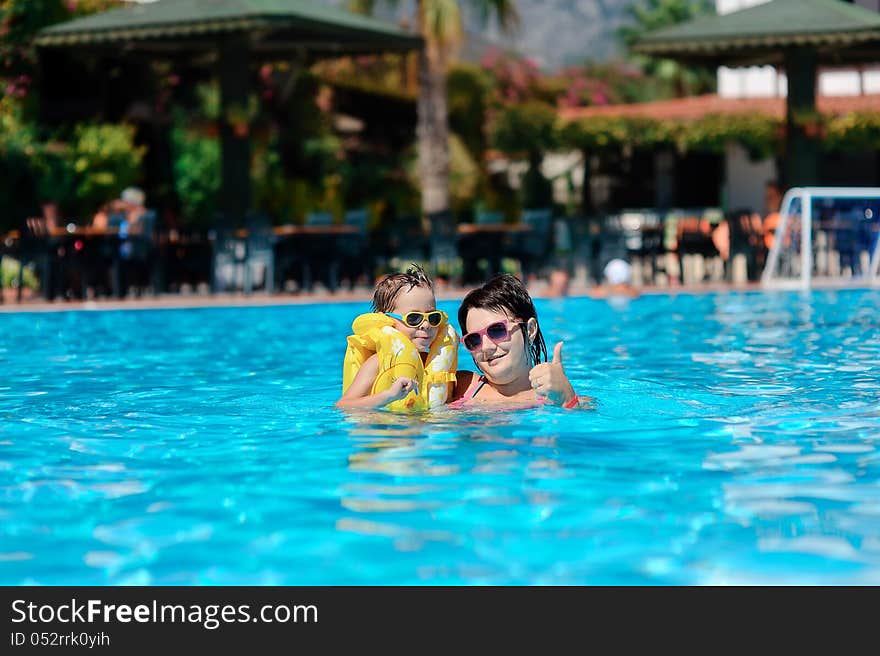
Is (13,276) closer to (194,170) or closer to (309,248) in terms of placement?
(309,248)

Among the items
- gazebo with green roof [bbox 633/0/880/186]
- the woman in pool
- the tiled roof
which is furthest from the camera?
the tiled roof

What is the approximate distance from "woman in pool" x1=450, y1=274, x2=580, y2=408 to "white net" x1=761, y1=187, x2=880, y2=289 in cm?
1261

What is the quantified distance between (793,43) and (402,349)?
44.5 feet

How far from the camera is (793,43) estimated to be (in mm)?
18688

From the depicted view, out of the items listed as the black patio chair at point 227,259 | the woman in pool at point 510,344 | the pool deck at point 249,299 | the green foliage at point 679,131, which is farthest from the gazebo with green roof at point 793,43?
the woman in pool at point 510,344

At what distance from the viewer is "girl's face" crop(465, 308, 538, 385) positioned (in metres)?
6.51

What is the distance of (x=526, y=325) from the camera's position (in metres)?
6.57

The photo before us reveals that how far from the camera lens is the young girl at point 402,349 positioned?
258 inches

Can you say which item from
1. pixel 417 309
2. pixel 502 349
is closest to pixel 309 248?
pixel 417 309

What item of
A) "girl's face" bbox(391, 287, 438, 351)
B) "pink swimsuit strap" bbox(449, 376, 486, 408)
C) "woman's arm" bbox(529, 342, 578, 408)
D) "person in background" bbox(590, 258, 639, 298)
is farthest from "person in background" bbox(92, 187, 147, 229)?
"woman's arm" bbox(529, 342, 578, 408)

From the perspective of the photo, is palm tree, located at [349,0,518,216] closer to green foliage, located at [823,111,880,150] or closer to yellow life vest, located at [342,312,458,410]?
green foliage, located at [823,111,880,150]
